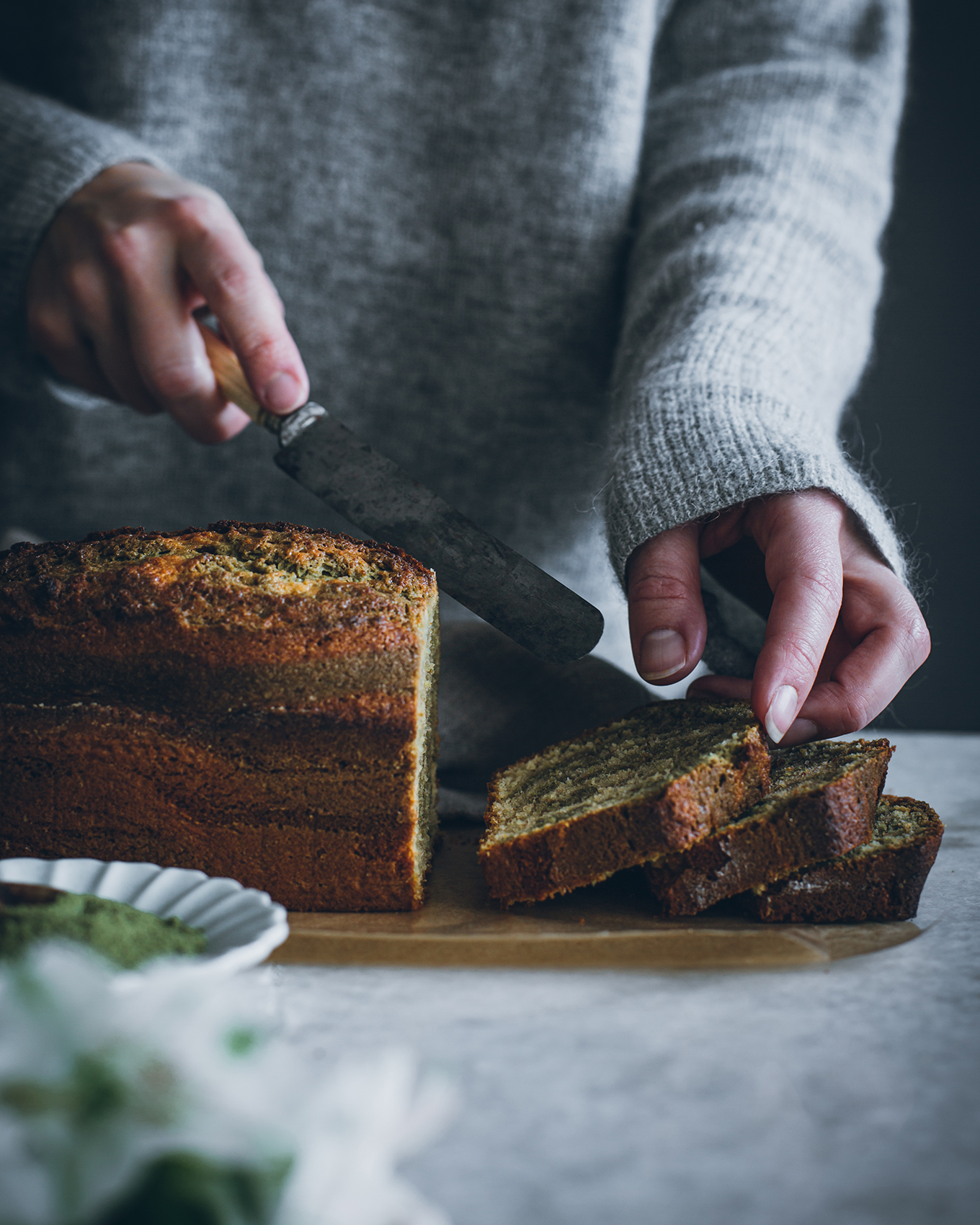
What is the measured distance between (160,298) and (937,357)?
10.3 ft

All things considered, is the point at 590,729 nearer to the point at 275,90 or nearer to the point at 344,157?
the point at 344,157

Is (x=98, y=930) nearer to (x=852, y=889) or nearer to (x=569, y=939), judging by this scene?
(x=569, y=939)

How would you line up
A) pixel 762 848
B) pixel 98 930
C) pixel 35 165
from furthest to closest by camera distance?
pixel 35 165 < pixel 762 848 < pixel 98 930

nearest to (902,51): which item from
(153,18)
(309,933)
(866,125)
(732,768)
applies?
(866,125)

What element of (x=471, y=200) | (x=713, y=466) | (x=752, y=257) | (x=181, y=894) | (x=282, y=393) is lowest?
(x=181, y=894)

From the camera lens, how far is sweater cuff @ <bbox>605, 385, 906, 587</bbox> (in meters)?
1.64

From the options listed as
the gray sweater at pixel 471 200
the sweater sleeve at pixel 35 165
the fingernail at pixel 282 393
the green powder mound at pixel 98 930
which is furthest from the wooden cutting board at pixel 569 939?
the sweater sleeve at pixel 35 165

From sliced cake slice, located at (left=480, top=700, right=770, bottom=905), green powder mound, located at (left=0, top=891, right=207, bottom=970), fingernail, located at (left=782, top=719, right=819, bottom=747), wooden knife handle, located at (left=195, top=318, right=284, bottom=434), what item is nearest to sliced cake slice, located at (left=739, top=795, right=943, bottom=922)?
sliced cake slice, located at (left=480, top=700, right=770, bottom=905)

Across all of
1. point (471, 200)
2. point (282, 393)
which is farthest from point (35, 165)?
point (471, 200)

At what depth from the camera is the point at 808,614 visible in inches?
58.7

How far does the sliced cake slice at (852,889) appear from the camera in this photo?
1.40 metres

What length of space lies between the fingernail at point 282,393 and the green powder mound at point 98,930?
43.4 inches

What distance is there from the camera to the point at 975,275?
3734 mm

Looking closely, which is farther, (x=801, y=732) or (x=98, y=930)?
(x=801, y=732)
